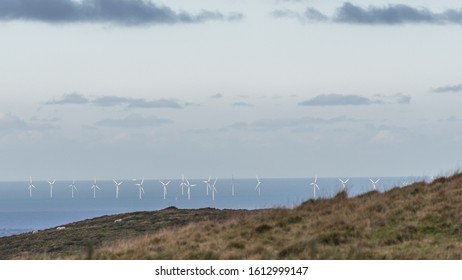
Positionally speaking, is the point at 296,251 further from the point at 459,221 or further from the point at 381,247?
the point at 459,221

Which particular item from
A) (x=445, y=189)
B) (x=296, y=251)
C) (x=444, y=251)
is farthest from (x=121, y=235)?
(x=444, y=251)

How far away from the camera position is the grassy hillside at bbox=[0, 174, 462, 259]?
81.6 feet

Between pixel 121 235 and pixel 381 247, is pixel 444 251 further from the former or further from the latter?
pixel 121 235

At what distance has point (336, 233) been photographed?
91.4 feet

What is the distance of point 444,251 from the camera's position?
77.7ft

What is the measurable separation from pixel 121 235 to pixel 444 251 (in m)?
30.2

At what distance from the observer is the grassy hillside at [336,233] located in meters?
24.9
